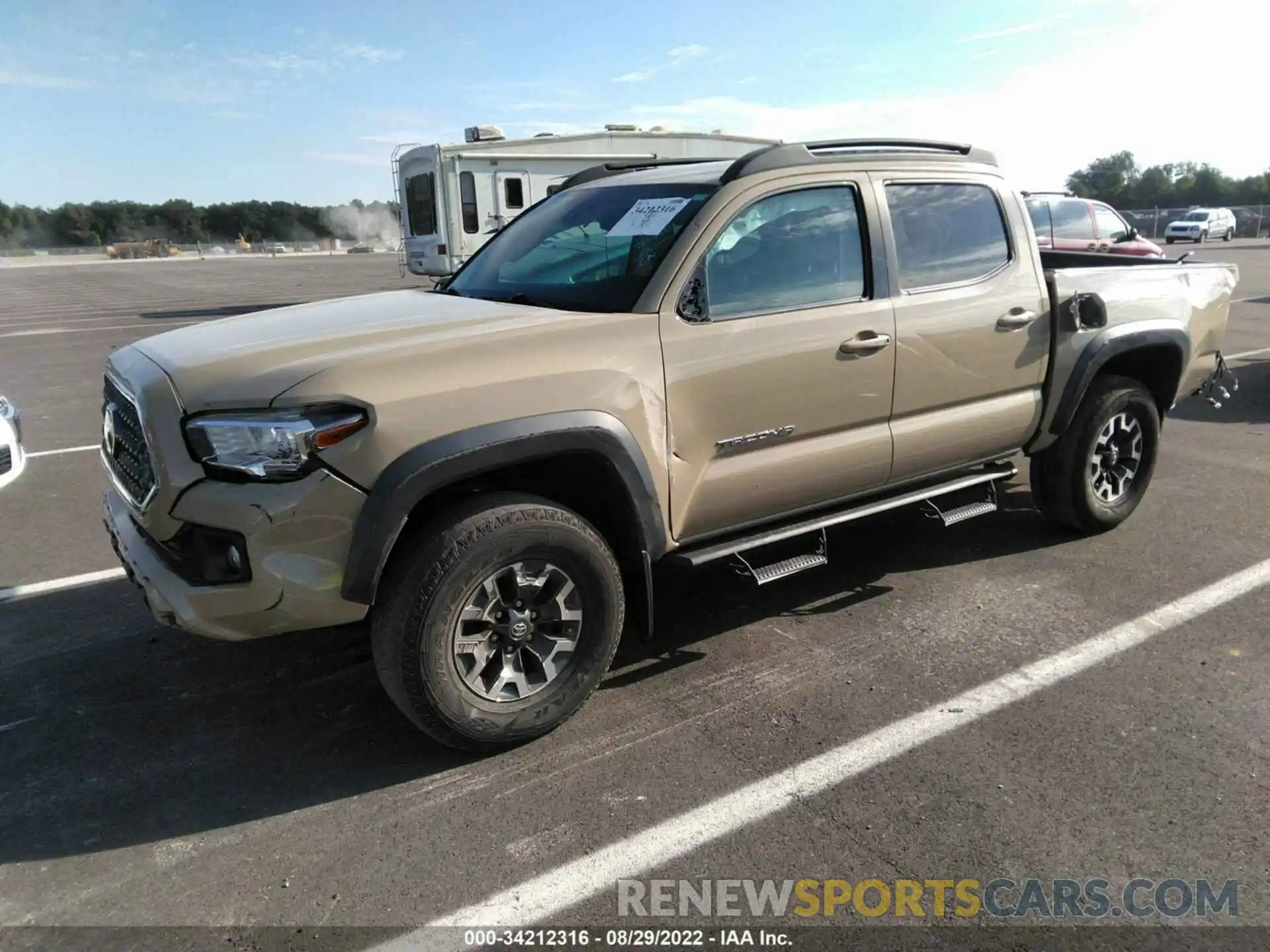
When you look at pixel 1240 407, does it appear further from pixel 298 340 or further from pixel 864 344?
pixel 298 340

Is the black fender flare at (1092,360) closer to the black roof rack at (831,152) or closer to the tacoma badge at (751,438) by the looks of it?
the black roof rack at (831,152)

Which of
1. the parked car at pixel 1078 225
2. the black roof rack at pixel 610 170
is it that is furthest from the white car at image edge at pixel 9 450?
the parked car at pixel 1078 225

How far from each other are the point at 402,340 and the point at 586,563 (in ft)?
3.16

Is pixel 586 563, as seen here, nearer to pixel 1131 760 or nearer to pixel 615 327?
pixel 615 327

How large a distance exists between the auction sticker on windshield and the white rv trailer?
11845mm

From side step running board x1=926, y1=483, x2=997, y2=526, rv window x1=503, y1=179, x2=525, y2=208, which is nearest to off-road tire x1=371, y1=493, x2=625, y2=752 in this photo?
side step running board x1=926, y1=483, x2=997, y2=526

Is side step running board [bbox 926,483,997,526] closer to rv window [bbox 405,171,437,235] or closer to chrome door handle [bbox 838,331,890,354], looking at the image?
chrome door handle [bbox 838,331,890,354]

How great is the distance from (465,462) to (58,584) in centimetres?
295

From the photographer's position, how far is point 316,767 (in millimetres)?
3061

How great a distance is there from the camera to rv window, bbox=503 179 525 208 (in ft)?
52.1

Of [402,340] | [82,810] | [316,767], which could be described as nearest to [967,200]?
[402,340]

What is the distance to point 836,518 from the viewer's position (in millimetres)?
3877

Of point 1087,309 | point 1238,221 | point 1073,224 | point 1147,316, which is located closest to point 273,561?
point 1087,309

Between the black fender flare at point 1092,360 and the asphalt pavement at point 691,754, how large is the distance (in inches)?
30.4
